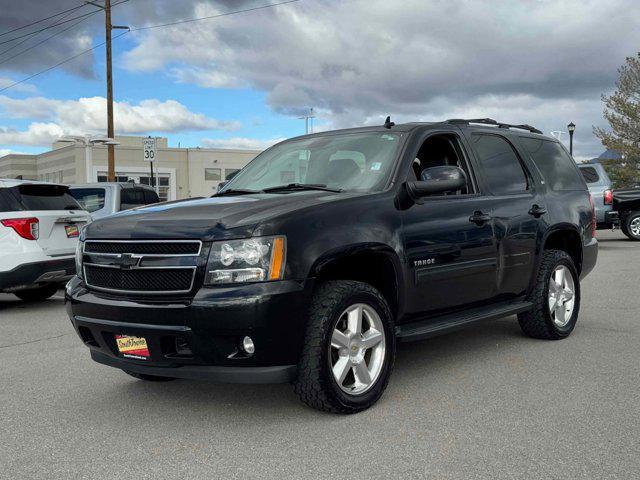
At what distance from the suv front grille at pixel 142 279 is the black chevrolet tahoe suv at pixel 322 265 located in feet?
0.03

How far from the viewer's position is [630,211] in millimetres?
18781

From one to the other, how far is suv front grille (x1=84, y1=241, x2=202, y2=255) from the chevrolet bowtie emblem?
29 millimetres

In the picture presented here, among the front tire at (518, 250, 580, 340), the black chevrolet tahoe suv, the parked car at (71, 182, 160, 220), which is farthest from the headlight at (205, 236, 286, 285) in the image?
the parked car at (71, 182, 160, 220)

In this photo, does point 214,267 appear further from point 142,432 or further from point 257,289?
point 142,432

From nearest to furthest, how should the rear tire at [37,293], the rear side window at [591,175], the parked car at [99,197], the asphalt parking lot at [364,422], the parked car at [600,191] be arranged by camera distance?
the asphalt parking lot at [364,422], the rear tire at [37,293], the parked car at [99,197], the parked car at [600,191], the rear side window at [591,175]

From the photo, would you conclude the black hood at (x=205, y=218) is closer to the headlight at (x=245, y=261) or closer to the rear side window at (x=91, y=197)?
Answer: the headlight at (x=245, y=261)

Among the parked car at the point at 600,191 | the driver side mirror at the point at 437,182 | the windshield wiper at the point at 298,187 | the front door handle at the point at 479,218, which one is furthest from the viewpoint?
the parked car at the point at 600,191

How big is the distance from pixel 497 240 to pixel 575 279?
1.54 m

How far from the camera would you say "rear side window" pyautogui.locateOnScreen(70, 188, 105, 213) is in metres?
12.3

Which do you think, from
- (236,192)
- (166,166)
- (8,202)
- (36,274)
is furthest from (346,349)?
(166,166)

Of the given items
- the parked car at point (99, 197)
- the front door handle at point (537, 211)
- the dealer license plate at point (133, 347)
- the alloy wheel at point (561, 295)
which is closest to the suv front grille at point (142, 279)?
the dealer license plate at point (133, 347)

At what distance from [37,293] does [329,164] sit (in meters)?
6.42

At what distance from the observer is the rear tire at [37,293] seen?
9836 millimetres

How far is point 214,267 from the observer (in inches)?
148
